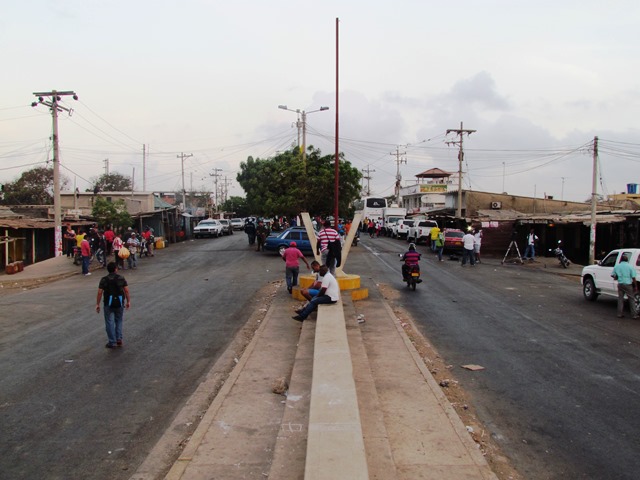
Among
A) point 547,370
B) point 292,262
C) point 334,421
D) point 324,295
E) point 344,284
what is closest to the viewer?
point 334,421

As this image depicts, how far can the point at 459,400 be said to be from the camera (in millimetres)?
7281

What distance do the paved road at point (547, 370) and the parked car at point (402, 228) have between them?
25.6 m

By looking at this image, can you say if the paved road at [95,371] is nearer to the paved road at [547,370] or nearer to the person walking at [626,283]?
the paved road at [547,370]

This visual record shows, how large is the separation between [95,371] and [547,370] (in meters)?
7.13

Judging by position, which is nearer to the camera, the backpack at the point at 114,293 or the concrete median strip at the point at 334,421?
the concrete median strip at the point at 334,421

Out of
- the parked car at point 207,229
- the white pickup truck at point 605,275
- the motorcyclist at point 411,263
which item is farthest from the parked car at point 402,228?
the white pickup truck at point 605,275

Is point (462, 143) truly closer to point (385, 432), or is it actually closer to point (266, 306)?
point (266, 306)

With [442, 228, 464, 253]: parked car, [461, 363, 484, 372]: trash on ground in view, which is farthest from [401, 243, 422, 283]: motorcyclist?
[442, 228, 464, 253]: parked car

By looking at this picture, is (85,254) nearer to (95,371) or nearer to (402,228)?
(95,371)

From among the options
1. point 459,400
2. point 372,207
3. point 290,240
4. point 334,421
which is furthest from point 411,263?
→ point 372,207

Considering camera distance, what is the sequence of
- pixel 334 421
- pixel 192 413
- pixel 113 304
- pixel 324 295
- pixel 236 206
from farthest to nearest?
pixel 236 206
pixel 324 295
pixel 113 304
pixel 192 413
pixel 334 421

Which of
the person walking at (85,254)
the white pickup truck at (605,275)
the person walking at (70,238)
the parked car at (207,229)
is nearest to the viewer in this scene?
the white pickup truck at (605,275)

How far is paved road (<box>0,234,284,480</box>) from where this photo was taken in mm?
5621

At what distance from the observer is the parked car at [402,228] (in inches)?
1719
